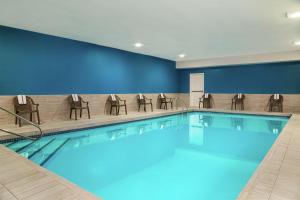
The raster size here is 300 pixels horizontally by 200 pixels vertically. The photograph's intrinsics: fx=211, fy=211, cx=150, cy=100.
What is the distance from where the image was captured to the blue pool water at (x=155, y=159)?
248cm

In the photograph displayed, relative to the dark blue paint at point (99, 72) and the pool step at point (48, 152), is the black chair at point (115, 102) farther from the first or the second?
the pool step at point (48, 152)

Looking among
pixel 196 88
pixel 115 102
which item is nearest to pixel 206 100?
pixel 196 88

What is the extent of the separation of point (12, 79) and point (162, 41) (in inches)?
168

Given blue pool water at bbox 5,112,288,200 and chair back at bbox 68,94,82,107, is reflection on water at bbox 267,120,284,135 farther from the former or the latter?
chair back at bbox 68,94,82,107

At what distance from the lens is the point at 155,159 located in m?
3.52

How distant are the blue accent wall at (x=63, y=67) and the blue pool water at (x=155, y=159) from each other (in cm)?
179

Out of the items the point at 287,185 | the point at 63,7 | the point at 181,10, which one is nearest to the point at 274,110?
the point at 181,10

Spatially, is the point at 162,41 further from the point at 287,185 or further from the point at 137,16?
the point at 287,185

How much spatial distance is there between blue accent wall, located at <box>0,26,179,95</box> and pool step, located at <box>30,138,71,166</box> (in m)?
2.07

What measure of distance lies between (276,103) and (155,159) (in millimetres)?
7560

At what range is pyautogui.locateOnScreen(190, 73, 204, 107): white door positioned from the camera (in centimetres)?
1120

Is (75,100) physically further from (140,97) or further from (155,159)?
(155,159)

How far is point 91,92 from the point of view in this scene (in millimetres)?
7141

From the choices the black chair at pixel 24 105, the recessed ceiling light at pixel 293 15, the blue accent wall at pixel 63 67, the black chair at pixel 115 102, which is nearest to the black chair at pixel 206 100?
the blue accent wall at pixel 63 67
